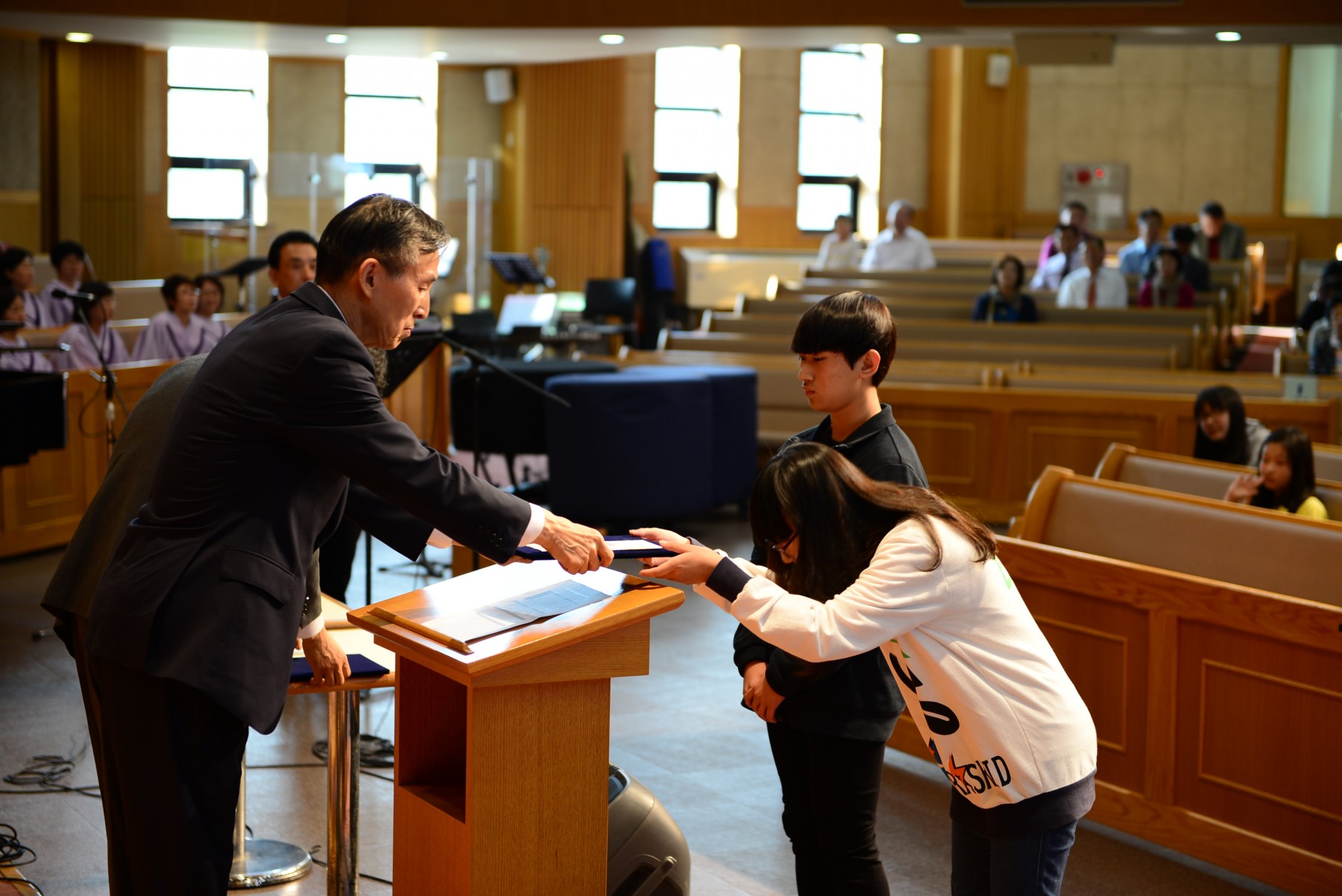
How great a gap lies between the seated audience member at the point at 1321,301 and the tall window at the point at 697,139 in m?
7.43

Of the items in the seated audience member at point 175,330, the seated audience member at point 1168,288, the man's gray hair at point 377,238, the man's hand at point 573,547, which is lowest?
the man's hand at point 573,547

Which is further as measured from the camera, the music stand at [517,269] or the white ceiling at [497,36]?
the music stand at [517,269]

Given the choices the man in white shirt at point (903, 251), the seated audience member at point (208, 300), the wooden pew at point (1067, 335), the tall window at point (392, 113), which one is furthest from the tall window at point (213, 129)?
the wooden pew at point (1067, 335)

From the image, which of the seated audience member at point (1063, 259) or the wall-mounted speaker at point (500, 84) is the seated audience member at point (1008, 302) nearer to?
the seated audience member at point (1063, 259)

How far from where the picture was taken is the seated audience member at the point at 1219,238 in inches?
503

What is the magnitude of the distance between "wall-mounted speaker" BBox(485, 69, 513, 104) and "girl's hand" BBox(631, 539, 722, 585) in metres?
14.0

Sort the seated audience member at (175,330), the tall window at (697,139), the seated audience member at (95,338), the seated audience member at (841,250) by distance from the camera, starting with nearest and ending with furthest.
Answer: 1. the seated audience member at (95,338)
2. the seated audience member at (175,330)
3. the seated audience member at (841,250)
4. the tall window at (697,139)

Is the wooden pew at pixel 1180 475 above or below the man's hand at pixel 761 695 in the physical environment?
above

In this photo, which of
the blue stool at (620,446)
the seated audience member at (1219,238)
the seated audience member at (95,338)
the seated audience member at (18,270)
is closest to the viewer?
the blue stool at (620,446)

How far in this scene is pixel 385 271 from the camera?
2.20 metres

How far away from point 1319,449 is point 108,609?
17.1 feet

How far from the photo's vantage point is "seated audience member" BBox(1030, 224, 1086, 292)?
1232 cm

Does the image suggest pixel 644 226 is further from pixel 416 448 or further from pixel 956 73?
pixel 416 448

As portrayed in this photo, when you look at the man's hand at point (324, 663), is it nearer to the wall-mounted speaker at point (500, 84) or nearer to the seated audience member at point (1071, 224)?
the seated audience member at point (1071, 224)
